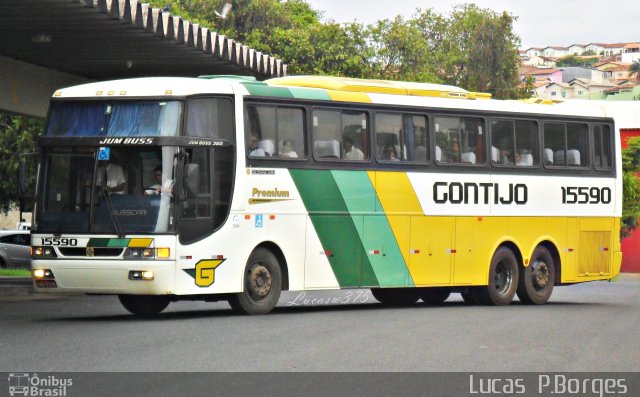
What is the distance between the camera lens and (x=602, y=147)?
2591 cm

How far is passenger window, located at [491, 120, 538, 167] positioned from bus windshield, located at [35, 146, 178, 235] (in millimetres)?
7158

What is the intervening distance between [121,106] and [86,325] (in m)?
3.09

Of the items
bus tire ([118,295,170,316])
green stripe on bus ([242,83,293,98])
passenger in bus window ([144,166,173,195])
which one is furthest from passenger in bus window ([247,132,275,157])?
bus tire ([118,295,170,316])

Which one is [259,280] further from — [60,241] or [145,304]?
[60,241]

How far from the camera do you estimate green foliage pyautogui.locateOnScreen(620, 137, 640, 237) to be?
5831 centimetres

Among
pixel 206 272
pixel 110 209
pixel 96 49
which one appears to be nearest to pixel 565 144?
pixel 206 272

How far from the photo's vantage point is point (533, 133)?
24.6 metres

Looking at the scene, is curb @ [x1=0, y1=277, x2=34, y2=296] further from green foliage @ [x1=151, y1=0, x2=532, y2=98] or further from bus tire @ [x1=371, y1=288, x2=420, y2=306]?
green foliage @ [x1=151, y1=0, x2=532, y2=98]

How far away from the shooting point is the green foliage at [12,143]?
49.5 meters

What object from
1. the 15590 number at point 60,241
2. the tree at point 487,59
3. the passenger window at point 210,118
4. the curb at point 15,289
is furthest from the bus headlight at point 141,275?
the tree at point 487,59

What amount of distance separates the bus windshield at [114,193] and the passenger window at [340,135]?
9.76ft

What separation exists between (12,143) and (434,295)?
29214 millimetres

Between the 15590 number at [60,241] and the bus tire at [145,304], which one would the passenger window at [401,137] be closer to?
the bus tire at [145,304]

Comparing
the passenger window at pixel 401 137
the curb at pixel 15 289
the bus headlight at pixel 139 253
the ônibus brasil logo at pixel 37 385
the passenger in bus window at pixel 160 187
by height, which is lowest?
the ônibus brasil logo at pixel 37 385
